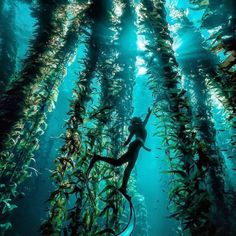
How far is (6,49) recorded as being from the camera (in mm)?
15172

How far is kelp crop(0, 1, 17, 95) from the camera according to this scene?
1295 centimetres

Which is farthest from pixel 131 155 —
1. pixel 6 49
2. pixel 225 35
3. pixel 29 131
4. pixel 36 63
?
pixel 6 49

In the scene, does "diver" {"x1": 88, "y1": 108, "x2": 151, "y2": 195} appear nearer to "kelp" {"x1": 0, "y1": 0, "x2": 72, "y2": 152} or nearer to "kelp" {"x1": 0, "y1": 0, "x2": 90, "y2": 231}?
"kelp" {"x1": 0, "y1": 0, "x2": 90, "y2": 231}

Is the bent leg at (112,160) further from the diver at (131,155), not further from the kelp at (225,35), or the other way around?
the kelp at (225,35)

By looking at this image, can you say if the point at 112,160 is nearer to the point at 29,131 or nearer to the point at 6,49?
the point at 29,131

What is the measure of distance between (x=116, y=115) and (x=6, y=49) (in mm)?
13306

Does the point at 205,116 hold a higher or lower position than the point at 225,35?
higher

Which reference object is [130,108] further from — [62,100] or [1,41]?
[62,100]

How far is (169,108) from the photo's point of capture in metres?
4.06

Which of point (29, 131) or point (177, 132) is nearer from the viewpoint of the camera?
point (177, 132)

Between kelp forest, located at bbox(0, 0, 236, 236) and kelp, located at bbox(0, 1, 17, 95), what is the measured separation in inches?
273

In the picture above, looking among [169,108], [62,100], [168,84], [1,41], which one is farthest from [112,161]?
[62,100]

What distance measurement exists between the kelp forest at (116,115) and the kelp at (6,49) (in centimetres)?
692

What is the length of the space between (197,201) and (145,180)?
3921 centimetres
